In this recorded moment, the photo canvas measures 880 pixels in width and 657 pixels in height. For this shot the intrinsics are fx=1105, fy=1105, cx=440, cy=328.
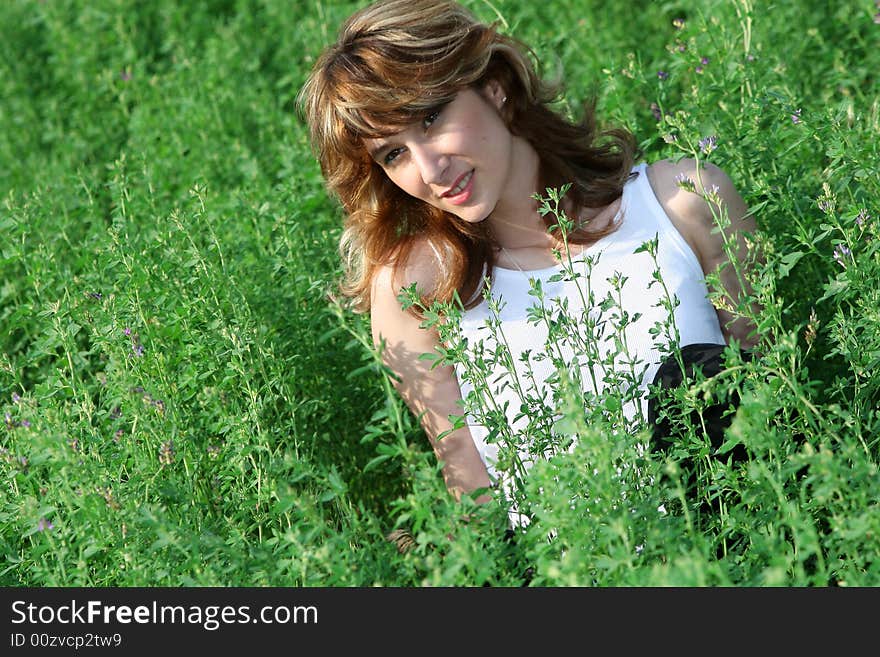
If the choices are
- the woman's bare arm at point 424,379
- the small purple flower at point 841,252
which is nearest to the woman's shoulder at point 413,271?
the woman's bare arm at point 424,379

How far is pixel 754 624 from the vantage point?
6.48ft

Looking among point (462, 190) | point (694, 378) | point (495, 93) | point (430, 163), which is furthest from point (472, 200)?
point (694, 378)

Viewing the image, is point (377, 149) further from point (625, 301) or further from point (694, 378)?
point (694, 378)

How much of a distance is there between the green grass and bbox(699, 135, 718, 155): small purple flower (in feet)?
0.09

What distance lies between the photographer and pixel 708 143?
3.00 metres

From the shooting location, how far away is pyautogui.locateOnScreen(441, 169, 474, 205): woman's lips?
2.93 m

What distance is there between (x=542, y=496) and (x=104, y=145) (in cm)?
389

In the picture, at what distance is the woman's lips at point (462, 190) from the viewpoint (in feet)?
9.61

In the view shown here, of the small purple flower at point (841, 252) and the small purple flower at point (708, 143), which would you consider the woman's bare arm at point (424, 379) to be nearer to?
the small purple flower at point (708, 143)

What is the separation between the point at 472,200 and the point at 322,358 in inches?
31.1

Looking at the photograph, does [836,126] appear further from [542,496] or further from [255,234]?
[255,234]

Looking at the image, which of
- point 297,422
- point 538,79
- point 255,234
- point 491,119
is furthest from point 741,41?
point 297,422

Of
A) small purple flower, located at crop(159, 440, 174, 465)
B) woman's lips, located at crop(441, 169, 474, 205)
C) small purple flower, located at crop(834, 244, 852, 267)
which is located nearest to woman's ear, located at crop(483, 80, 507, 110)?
woman's lips, located at crop(441, 169, 474, 205)

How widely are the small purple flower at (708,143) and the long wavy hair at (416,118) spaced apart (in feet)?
0.79
